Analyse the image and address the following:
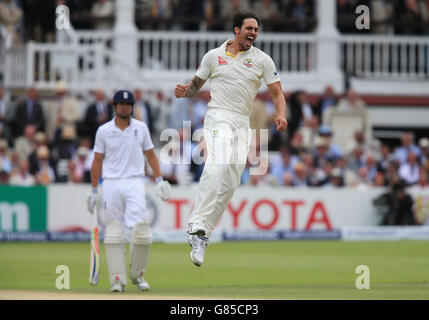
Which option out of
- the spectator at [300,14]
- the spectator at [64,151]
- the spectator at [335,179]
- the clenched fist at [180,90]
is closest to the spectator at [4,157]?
the spectator at [64,151]

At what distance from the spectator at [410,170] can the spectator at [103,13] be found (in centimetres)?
983

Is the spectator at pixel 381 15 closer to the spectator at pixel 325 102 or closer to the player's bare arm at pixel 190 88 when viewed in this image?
the spectator at pixel 325 102

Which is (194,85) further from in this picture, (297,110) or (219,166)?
(297,110)

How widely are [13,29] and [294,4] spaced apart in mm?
7882

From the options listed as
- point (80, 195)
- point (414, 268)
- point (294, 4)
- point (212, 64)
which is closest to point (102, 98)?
point (80, 195)

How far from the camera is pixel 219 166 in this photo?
11.4 metres

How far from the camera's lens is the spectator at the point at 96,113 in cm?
2412

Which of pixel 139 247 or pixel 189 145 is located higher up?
pixel 189 145

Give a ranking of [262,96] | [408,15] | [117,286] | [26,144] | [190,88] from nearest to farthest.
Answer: [190,88], [117,286], [26,144], [262,96], [408,15]

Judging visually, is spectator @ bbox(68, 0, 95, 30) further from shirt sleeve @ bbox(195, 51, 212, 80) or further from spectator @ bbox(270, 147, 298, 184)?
shirt sleeve @ bbox(195, 51, 212, 80)

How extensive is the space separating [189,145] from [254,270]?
21.4ft

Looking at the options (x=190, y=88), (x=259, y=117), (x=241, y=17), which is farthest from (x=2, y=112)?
(x=241, y=17)

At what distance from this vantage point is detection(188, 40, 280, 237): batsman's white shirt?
1140 centimetres

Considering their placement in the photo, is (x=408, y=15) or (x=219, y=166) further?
(x=408, y=15)
